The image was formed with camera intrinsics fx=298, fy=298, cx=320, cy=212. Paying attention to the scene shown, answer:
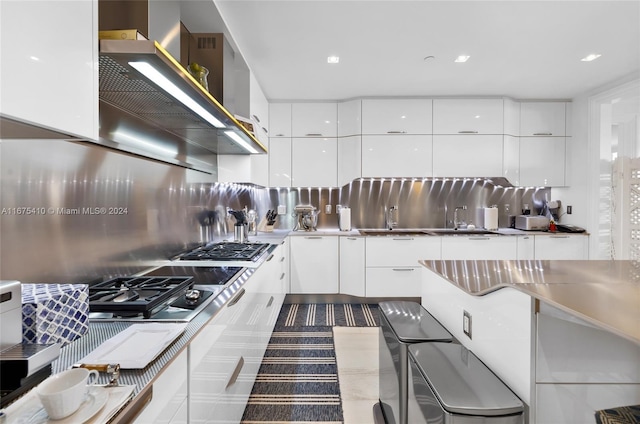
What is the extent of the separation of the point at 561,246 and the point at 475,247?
1.13 metres

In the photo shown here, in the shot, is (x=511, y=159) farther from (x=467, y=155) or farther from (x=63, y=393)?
(x=63, y=393)

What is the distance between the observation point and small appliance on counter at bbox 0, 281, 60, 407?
61cm

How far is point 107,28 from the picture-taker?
1.23 m

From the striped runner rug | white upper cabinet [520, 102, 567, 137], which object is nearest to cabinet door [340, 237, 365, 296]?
the striped runner rug

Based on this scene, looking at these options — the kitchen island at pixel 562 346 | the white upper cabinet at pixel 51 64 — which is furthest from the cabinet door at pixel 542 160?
the white upper cabinet at pixel 51 64

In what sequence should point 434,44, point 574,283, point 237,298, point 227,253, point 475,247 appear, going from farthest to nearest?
point 475,247 < point 434,44 < point 227,253 < point 237,298 < point 574,283

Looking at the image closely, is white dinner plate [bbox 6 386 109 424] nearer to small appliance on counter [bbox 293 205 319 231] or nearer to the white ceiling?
the white ceiling

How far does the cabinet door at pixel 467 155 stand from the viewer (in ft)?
12.7

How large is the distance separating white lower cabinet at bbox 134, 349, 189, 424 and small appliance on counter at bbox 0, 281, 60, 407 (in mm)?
236

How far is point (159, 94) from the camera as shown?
4.54 feet

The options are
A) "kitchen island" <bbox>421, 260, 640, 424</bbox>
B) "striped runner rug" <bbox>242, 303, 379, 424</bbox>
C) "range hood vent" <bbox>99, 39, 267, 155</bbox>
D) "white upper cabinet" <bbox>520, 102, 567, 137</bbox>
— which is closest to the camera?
"kitchen island" <bbox>421, 260, 640, 424</bbox>

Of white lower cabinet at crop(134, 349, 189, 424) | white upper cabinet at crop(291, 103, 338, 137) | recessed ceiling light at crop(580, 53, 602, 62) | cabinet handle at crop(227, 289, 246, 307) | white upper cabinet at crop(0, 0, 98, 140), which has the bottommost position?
white lower cabinet at crop(134, 349, 189, 424)

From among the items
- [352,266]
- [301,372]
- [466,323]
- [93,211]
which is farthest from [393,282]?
[93,211]

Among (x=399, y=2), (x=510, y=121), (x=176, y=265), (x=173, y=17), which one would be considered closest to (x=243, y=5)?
(x=173, y=17)
